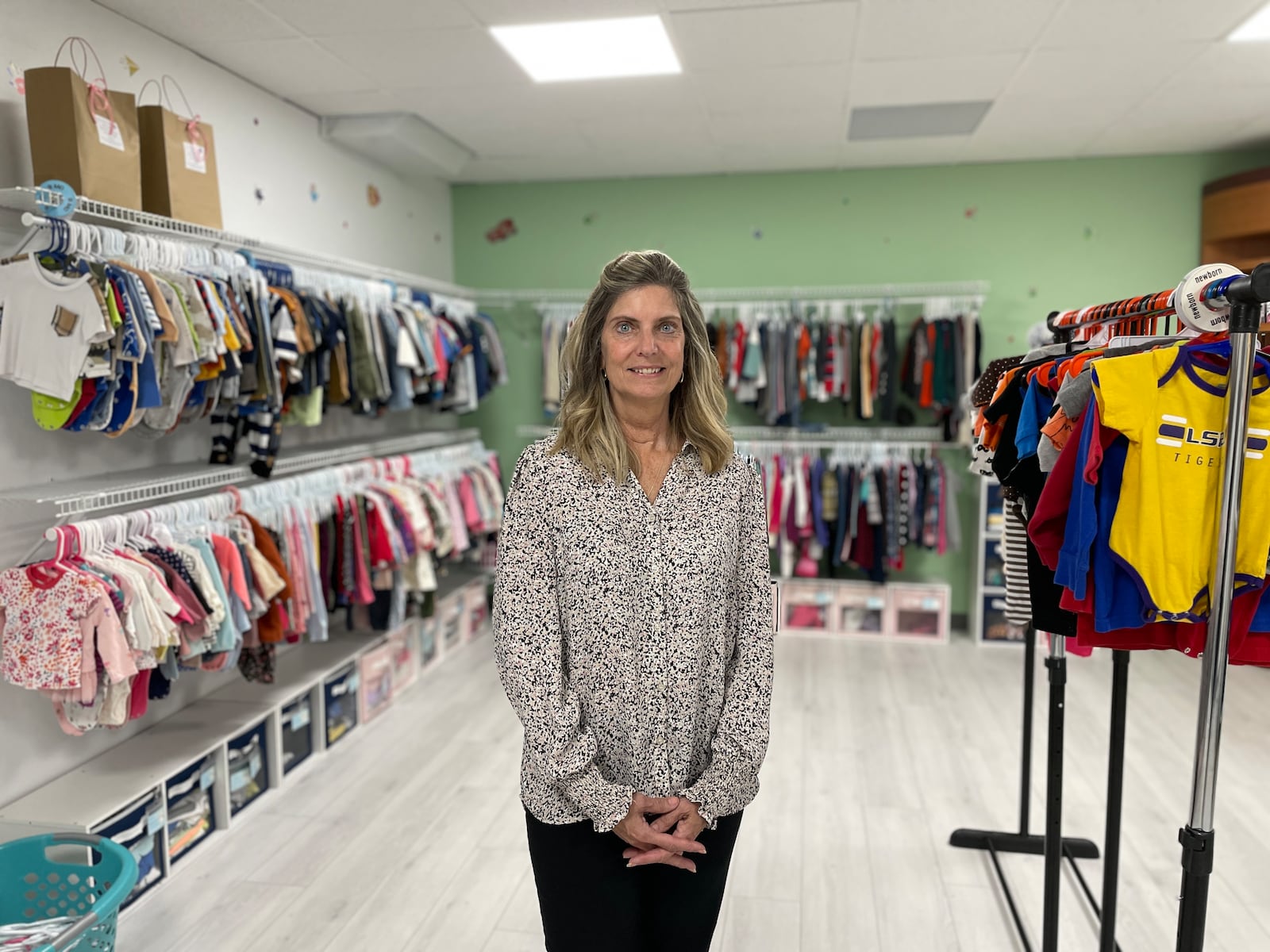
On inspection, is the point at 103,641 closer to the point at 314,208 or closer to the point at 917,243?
the point at 314,208

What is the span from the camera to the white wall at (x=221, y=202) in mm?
2543

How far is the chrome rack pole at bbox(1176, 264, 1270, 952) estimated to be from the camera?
135 centimetres

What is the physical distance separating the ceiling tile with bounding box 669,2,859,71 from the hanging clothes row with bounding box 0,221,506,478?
1.76 meters

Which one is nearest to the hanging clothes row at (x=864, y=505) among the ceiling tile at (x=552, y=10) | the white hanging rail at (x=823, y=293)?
the white hanging rail at (x=823, y=293)

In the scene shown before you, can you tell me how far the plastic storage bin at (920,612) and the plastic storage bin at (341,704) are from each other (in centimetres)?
306

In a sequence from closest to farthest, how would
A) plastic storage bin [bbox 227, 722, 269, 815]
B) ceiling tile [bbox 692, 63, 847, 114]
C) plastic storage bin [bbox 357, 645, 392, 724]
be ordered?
plastic storage bin [bbox 227, 722, 269, 815] < ceiling tile [bbox 692, 63, 847, 114] < plastic storage bin [bbox 357, 645, 392, 724]

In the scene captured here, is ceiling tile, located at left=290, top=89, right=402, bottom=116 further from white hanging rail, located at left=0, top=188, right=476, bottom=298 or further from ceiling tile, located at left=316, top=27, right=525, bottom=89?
white hanging rail, located at left=0, top=188, right=476, bottom=298

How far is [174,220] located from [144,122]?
1.10 ft

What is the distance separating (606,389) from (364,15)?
220 cm

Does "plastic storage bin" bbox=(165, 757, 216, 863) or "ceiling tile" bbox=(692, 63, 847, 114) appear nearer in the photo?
"plastic storage bin" bbox=(165, 757, 216, 863)

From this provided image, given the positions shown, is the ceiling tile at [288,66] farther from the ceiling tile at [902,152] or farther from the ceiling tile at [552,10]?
the ceiling tile at [902,152]

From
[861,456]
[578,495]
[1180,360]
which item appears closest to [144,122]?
[578,495]

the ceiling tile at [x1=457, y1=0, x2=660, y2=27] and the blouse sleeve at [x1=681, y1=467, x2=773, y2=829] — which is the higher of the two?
the ceiling tile at [x1=457, y1=0, x2=660, y2=27]

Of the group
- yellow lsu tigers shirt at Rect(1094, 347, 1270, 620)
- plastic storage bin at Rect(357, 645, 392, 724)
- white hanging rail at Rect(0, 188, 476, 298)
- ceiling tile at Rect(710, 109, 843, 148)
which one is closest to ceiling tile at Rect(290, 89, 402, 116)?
white hanging rail at Rect(0, 188, 476, 298)
